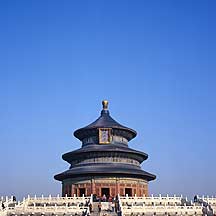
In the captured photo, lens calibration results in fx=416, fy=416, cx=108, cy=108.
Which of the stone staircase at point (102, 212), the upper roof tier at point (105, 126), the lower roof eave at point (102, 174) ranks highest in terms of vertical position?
the upper roof tier at point (105, 126)

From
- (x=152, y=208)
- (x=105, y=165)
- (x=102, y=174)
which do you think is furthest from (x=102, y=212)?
(x=105, y=165)

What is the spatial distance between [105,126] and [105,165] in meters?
6.12

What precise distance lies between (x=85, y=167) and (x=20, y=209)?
17786 mm

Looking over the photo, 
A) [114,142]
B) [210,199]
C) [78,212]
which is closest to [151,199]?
[210,199]

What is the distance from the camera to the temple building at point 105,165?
48531mm

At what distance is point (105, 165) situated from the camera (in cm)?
4959

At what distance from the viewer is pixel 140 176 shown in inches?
1982

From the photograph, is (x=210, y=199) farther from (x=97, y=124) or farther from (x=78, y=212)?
(x=97, y=124)

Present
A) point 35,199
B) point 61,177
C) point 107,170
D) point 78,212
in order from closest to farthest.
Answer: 1. point 78,212
2. point 35,199
3. point 107,170
4. point 61,177

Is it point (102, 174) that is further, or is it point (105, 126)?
point (105, 126)

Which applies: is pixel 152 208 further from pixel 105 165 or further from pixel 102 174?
pixel 105 165

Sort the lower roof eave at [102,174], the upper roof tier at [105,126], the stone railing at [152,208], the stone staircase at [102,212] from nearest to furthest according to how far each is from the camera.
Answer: the stone staircase at [102,212], the stone railing at [152,208], the lower roof eave at [102,174], the upper roof tier at [105,126]

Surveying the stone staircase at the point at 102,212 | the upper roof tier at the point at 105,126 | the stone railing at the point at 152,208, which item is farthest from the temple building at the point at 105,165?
the stone staircase at the point at 102,212

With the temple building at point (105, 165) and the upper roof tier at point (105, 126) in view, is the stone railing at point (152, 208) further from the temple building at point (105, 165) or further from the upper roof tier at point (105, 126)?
the upper roof tier at point (105, 126)
